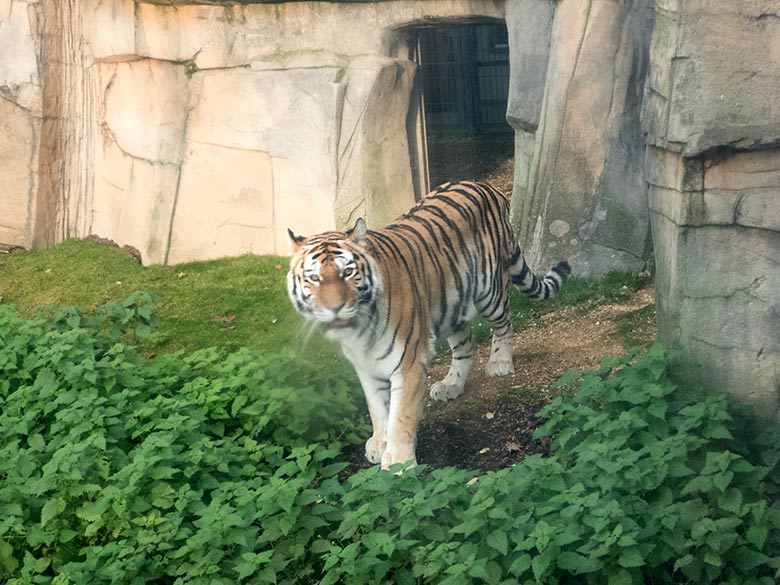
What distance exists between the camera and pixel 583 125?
6.35 meters

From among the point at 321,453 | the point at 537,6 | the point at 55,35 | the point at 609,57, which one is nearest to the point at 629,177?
the point at 609,57

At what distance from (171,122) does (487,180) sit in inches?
85.0

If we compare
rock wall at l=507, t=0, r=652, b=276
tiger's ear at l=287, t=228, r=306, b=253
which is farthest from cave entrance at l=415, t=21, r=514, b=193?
tiger's ear at l=287, t=228, r=306, b=253

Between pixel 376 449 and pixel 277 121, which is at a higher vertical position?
pixel 277 121

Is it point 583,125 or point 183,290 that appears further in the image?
point 183,290

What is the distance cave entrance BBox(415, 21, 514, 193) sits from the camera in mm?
7883

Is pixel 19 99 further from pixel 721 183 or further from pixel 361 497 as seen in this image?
pixel 721 183

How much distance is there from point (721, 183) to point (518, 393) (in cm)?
154

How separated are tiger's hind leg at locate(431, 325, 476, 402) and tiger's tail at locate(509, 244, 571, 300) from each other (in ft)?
1.43

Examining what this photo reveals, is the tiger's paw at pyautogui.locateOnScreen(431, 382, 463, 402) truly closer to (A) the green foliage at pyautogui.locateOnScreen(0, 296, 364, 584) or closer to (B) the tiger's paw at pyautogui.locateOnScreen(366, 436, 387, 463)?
(A) the green foliage at pyautogui.locateOnScreen(0, 296, 364, 584)

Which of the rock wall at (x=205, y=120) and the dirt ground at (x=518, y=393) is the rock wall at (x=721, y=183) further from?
the rock wall at (x=205, y=120)

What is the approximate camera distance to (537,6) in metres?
6.49

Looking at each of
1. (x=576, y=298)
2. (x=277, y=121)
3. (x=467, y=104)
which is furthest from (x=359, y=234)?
(x=467, y=104)

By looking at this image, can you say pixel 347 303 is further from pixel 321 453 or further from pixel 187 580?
pixel 187 580
